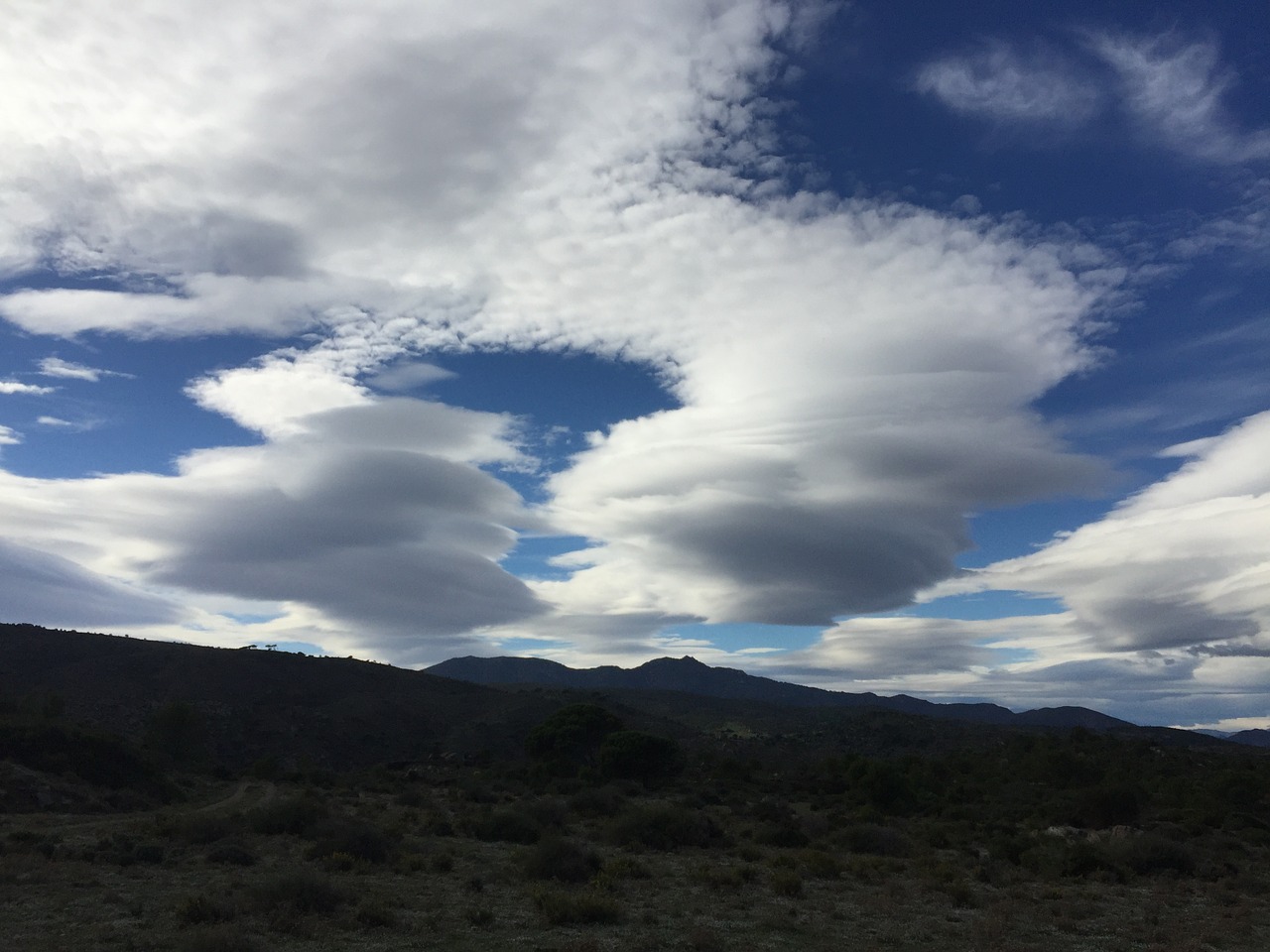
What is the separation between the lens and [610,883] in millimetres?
23203

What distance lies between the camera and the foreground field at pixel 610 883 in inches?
688

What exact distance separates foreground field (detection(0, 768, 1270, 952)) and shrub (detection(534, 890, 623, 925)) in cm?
4

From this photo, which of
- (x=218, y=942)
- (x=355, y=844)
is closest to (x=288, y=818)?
(x=355, y=844)

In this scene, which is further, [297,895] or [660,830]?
[660,830]

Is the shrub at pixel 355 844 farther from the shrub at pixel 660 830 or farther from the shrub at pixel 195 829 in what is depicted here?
the shrub at pixel 660 830

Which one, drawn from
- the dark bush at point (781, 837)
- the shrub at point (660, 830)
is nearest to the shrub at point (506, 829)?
the shrub at point (660, 830)

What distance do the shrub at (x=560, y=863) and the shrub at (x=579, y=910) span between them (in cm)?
500

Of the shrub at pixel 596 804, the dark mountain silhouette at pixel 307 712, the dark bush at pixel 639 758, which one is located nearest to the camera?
the shrub at pixel 596 804

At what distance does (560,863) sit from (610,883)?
6.50ft

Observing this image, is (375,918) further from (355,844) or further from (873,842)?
(873,842)

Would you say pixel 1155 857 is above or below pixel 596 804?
above

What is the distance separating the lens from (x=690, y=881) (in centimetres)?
2483

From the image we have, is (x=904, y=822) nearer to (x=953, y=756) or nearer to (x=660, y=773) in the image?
(x=660, y=773)

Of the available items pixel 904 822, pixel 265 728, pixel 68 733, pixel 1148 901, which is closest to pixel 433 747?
pixel 265 728
